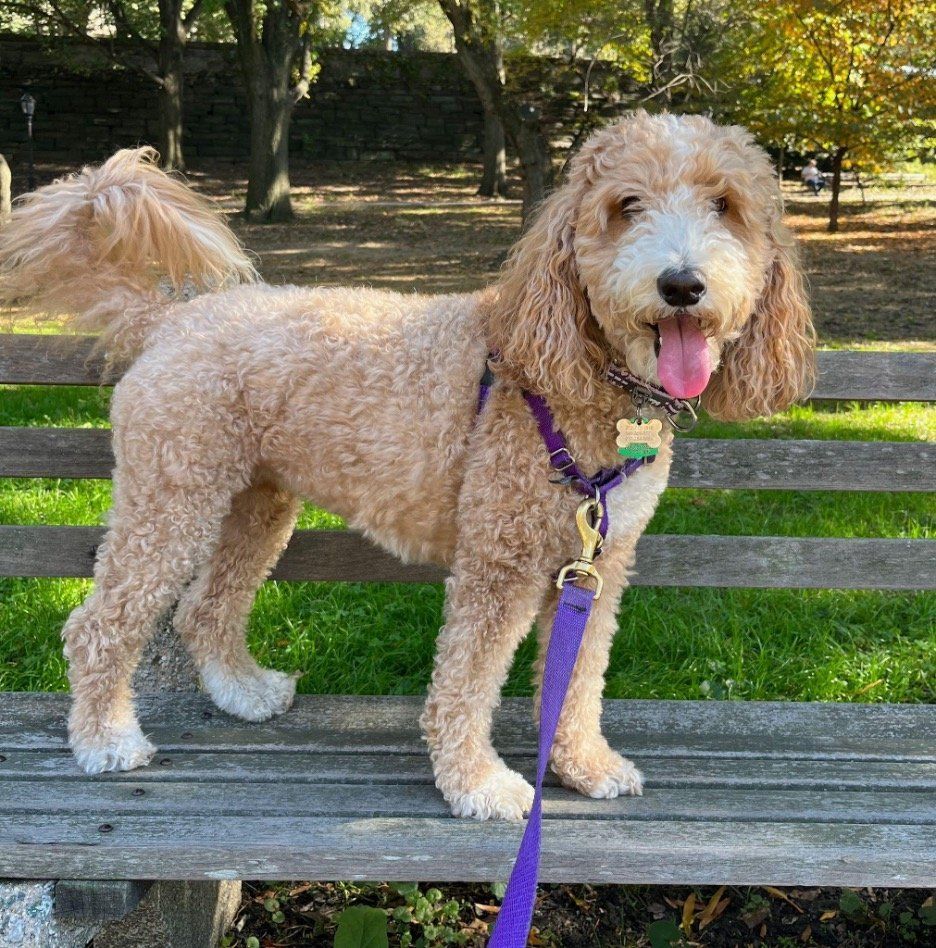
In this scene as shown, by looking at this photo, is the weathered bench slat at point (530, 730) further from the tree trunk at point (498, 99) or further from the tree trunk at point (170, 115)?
the tree trunk at point (170, 115)

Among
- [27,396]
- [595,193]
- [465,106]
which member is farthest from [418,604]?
[465,106]

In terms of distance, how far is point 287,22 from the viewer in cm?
1662

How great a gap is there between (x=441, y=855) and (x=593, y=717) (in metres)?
0.61

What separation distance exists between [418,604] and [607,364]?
1801mm

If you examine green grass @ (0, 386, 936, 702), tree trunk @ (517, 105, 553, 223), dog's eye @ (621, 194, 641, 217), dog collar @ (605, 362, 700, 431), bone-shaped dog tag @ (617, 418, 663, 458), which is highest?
tree trunk @ (517, 105, 553, 223)

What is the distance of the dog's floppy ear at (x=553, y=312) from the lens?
233cm

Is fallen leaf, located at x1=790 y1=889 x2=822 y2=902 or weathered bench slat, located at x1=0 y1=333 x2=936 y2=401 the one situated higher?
weathered bench slat, located at x1=0 y1=333 x2=936 y2=401

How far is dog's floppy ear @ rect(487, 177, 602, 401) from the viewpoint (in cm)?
233

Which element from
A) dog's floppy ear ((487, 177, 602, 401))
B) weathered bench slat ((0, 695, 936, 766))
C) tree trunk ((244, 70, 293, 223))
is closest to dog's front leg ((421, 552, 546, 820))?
weathered bench slat ((0, 695, 936, 766))

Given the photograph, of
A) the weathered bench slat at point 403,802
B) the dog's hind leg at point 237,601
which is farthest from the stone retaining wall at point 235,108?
the weathered bench slat at point 403,802

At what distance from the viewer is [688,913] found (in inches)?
116

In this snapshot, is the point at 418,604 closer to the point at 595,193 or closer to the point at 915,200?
the point at 595,193

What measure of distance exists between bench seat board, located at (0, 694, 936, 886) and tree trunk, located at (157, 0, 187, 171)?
61.1 feet

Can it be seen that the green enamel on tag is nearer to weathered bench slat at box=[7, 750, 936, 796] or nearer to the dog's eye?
the dog's eye
